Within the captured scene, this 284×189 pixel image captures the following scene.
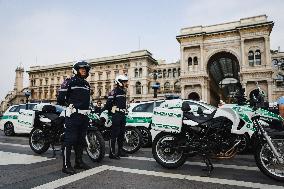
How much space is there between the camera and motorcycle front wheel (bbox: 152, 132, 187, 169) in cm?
452

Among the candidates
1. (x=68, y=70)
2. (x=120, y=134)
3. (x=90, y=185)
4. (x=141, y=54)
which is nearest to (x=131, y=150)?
(x=120, y=134)

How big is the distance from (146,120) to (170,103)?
4.03 ft

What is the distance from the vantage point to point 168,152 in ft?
15.2

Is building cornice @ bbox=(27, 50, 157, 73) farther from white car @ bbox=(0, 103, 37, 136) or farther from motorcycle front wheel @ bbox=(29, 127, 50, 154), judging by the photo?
motorcycle front wheel @ bbox=(29, 127, 50, 154)

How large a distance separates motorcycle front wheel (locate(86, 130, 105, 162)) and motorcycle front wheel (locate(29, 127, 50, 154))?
1312 millimetres

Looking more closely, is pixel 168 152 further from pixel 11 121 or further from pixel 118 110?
pixel 11 121

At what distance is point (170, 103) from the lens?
7.24 metres

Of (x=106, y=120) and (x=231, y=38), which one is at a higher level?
(x=231, y=38)

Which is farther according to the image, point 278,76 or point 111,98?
point 278,76

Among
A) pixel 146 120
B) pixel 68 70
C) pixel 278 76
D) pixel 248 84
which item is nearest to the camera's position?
→ pixel 146 120

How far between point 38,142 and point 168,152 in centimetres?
330

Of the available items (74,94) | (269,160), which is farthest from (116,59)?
(269,160)

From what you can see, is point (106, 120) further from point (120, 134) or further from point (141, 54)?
point (141, 54)

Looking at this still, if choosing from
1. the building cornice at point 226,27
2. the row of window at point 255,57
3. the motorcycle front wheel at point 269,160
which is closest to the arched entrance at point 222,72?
the row of window at point 255,57
